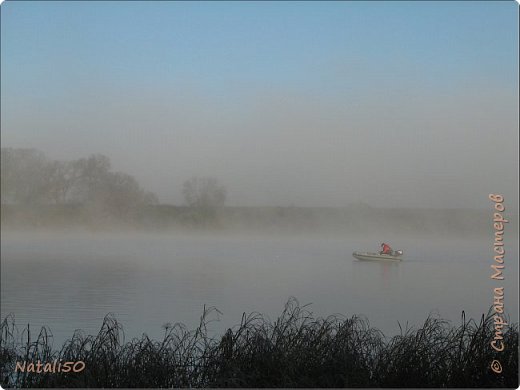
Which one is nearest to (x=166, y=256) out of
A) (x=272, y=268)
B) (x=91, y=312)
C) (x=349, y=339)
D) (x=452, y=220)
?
(x=272, y=268)

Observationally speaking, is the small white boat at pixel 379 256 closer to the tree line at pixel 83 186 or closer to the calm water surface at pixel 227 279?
the calm water surface at pixel 227 279

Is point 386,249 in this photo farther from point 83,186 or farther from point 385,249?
point 83,186

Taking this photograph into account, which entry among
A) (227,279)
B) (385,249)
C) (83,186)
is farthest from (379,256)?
(83,186)

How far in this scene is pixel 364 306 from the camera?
8570mm

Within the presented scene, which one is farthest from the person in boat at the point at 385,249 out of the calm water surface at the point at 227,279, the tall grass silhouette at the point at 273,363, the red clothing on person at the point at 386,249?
the tall grass silhouette at the point at 273,363

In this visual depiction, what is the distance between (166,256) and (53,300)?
304 cm

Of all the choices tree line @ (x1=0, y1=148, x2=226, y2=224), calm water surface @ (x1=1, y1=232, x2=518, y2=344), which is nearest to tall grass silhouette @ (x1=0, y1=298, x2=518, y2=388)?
calm water surface @ (x1=1, y1=232, x2=518, y2=344)

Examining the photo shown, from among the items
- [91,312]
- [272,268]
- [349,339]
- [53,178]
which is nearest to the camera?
[349,339]

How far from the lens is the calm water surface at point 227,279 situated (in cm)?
816

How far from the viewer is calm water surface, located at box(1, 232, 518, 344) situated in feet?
26.8

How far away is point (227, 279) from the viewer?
412 inches

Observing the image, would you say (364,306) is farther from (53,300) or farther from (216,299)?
(53,300)

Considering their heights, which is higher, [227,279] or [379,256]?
[379,256]

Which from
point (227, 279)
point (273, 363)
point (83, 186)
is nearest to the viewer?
point (273, 363)
